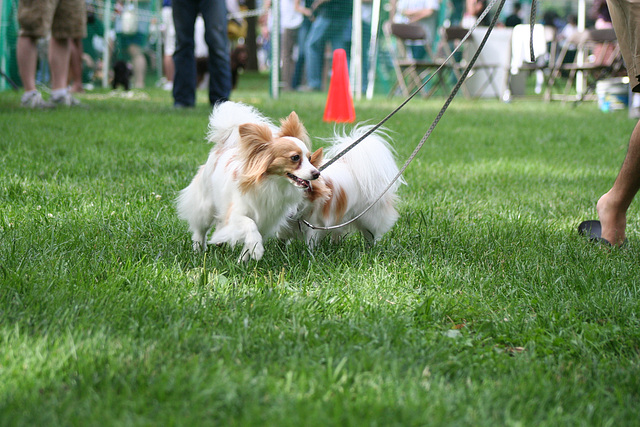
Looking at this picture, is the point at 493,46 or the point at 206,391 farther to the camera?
the point at 493,46

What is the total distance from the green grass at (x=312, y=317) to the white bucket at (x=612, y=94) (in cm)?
748

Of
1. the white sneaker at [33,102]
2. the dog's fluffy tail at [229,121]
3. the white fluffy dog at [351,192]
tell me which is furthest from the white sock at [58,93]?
the white fluffy dog at [351,192]

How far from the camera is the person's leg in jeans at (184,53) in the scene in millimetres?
7742

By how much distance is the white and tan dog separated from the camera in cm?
279

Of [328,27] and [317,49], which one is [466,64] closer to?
[328,27]

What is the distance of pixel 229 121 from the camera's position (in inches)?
122

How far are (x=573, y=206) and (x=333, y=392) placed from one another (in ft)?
10.1

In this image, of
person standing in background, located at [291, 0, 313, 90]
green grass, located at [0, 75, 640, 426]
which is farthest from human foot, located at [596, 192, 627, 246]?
person standing in background, located at [291, 0, 313, 90]

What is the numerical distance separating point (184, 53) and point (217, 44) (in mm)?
437

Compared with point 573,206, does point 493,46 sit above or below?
above

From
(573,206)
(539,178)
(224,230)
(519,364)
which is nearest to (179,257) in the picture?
(224,230)

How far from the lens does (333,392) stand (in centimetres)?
169

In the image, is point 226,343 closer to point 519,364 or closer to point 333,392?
point 333,392

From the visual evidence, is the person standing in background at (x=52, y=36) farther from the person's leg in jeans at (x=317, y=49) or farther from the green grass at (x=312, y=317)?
the person's leg in jeans at (x=317, y=49)
